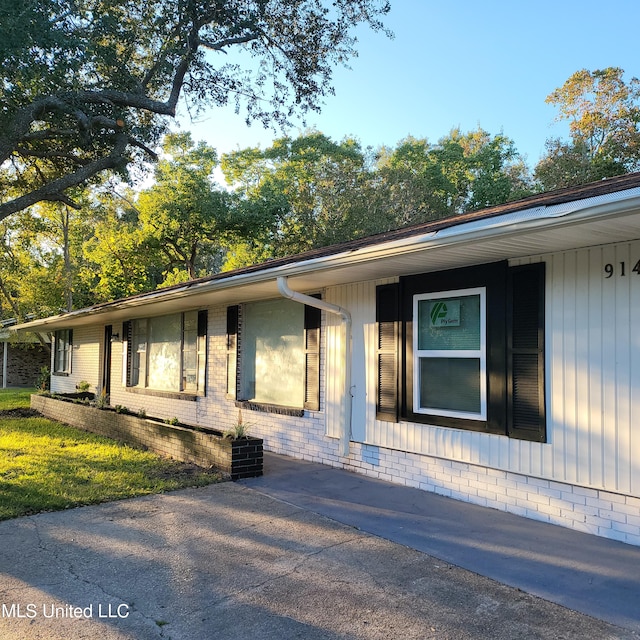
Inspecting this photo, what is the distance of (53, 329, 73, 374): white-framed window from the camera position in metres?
16.4

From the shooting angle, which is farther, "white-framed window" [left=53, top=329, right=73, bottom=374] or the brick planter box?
"white-framed window" [left=53, top=329, right=73, bottom=374]

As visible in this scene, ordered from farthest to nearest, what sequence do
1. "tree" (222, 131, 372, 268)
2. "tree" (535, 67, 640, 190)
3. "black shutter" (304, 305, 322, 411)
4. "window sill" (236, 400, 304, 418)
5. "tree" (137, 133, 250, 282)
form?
"tree" (222, 131, 372, 268) → "tree" (137, 133, 250, 282) → "tree" (535, 67, 640, 190) → "window sill" (236, 400, 304, 418) → "black shutter" (304, 305, 322, 411)

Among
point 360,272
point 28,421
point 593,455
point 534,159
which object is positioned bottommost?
point 28,421

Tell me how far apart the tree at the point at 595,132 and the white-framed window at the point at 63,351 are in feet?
57.9

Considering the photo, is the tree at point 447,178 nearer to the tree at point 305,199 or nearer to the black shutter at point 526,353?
the tree at point 305,199

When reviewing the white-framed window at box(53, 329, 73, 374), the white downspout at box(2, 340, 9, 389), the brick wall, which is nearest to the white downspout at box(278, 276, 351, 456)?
the white-framed window at box(53, 329, 73, 374)

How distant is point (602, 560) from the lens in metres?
3.68

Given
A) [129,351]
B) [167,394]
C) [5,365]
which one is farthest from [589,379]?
[5,365]

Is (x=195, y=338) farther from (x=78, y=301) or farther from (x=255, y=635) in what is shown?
(x=78, y=301)

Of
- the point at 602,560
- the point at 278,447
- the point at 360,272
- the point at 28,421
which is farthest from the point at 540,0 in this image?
the point at 28,421

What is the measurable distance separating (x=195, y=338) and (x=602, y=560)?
25.6ft

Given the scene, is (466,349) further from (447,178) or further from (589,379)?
(447,178)

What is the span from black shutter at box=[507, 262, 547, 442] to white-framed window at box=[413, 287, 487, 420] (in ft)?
1.00

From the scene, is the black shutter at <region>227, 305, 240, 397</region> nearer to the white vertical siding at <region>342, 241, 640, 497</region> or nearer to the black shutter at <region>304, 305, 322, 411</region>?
the black shutter at <region>304, 305, 322, 411</region>
